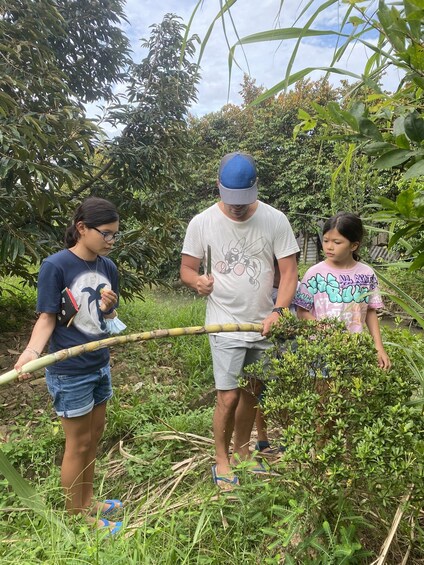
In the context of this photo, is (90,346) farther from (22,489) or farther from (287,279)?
(287,279)

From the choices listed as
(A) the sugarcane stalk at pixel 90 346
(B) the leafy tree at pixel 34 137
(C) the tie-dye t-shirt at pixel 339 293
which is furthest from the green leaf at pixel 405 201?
(B) the leafy tree at pixel 34 137

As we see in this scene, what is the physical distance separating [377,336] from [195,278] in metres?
0.92

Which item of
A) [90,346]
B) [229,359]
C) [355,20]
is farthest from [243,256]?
[355,20]

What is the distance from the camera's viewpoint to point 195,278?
229cm

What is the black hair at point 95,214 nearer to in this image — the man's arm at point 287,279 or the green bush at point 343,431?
the man's arm at point 287,279

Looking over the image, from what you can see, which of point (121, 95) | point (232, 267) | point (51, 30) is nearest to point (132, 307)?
point (121, 95)

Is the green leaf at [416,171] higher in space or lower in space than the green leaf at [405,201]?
higher

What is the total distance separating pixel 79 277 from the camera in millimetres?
2053

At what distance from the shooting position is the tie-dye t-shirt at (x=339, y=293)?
2.30 metres

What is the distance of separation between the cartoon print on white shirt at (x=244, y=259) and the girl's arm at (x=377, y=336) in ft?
2.01

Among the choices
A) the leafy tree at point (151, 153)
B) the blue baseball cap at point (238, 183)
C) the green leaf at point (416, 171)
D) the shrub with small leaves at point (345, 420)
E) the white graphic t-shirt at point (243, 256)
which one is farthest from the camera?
the leafy tree at point (151, 153)

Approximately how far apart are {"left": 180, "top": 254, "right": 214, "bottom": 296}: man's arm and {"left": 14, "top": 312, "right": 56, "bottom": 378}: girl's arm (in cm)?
68

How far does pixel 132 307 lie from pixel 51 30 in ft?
10.2

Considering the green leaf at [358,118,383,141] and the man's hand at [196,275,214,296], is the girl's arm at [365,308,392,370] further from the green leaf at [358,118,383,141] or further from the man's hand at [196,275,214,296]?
the green leaf at [358,118,383,141]
